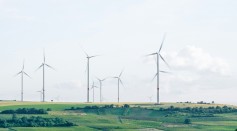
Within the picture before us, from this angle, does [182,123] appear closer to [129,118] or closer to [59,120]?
[129,118]

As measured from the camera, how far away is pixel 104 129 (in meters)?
148

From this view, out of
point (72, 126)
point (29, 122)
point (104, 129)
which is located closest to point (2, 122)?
point (29, 122)

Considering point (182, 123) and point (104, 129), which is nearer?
point (104, 129)

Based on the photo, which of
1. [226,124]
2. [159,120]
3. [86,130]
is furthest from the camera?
[159,120]

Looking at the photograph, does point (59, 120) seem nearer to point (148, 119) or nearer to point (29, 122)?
point (29, 122)

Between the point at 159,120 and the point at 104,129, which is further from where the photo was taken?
the point at 159,120

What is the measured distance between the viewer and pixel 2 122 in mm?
159250

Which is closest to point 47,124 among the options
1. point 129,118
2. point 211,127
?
point 129,118

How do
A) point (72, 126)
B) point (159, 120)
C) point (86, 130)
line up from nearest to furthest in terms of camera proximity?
1. point (86, 130)
2. point (72, 126)
3. point (159, 120)

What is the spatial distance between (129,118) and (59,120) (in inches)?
1280

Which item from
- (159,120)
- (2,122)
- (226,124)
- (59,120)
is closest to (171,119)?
(159,120)

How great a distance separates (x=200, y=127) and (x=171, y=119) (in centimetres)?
2633

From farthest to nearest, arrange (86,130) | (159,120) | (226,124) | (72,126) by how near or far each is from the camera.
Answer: (159,120) < (226,124) < (72,126) < (86,130)

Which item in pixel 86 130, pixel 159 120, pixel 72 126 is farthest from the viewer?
pixel 159 120
